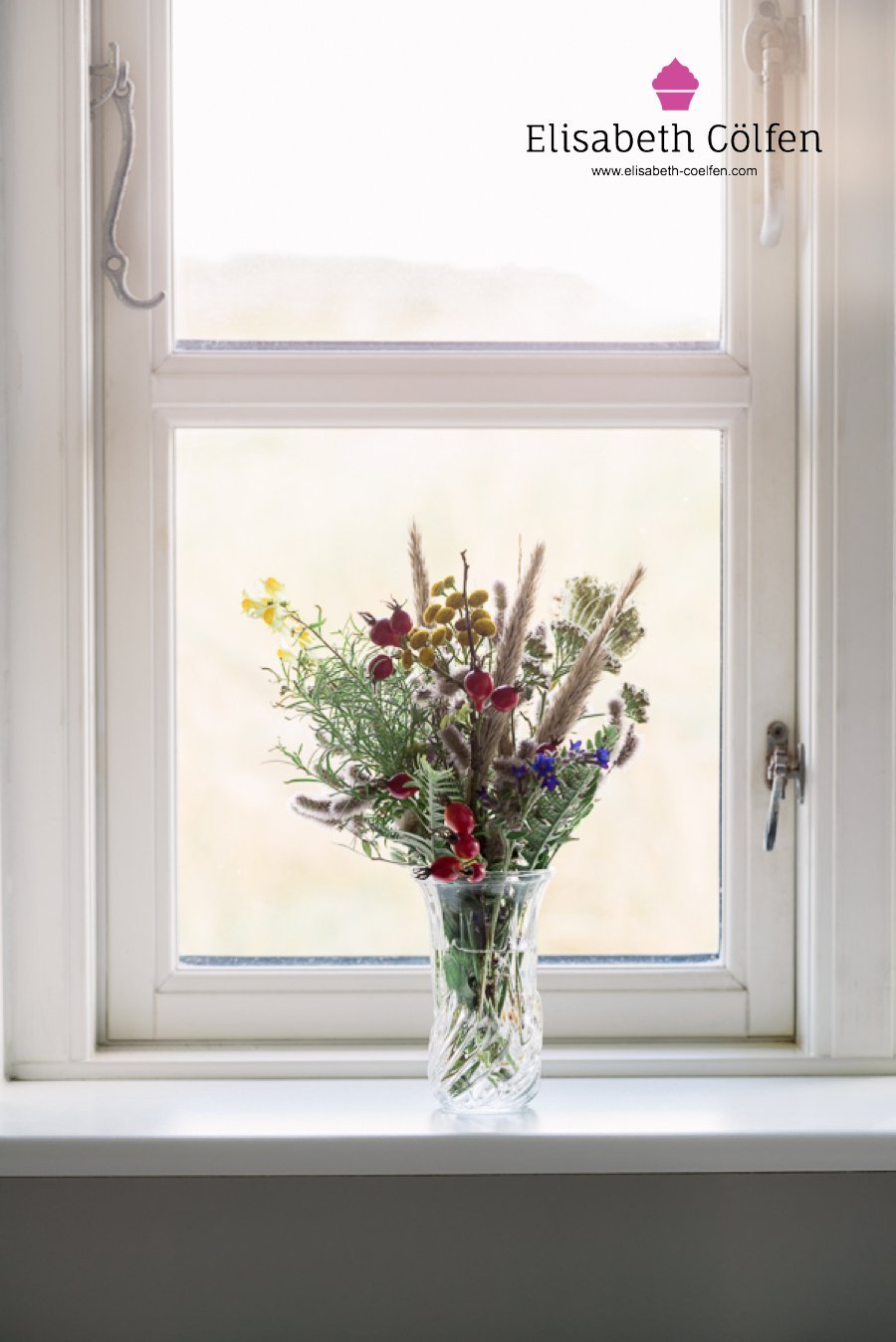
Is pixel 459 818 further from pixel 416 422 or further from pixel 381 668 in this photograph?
pixel 416 422

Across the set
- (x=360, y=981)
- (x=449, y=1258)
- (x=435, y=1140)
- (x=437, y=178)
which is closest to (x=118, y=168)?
(x=437, y=178)

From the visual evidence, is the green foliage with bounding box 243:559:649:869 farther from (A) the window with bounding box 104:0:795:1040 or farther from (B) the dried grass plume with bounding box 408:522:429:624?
(A) the window with bounding box 104:0:795:1040

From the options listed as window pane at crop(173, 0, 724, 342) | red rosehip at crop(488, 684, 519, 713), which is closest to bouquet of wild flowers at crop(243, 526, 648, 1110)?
red rosehip at crop(488, 684, 519, 713)

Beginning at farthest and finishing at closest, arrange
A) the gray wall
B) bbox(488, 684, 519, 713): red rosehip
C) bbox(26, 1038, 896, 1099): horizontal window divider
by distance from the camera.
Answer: bbox(26, 1038, 896, 1099): horizontal window divider < the gray wall < bbox(488, 684, 519, 713): red rosehip

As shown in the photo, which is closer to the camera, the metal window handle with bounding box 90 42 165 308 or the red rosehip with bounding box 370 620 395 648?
the red rosehip with bounding box 370 620 395 648

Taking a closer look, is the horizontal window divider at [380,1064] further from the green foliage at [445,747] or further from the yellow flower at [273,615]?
the yellow flower at [273,615]

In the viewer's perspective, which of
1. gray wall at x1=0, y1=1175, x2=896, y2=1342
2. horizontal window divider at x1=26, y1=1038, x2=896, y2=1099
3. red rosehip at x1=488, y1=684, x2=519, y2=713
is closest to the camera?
red rosehip at x1=488, y1=684, x2=519, y2=713

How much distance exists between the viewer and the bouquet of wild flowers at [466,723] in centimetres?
102

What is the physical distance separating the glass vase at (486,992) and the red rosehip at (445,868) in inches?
1.7

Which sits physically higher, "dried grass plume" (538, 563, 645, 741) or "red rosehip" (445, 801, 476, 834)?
"dried grass plume" (538, 563, 645, 741)

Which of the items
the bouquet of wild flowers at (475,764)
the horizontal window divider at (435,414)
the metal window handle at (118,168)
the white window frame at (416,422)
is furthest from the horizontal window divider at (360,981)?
the metal window handle at (118,168)

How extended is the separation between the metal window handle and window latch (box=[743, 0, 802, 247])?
24.4 inches

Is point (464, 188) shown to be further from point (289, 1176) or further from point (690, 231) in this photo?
point (289, 1176)

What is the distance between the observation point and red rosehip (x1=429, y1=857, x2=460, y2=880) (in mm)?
1014
